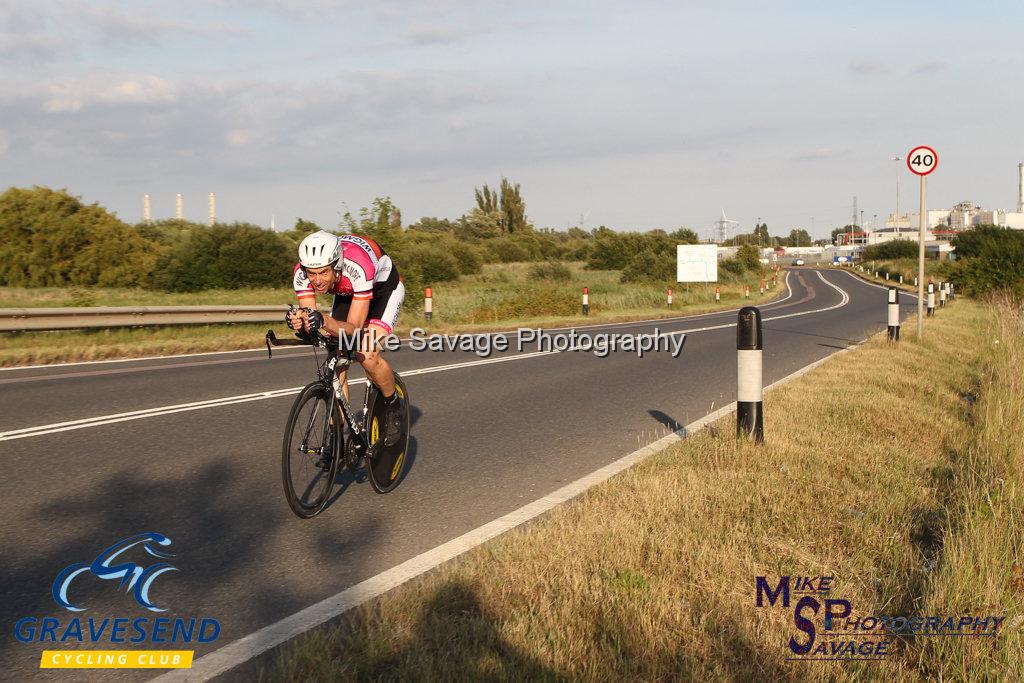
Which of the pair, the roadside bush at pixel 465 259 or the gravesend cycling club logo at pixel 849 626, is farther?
the roadside bush at pixel 465 259

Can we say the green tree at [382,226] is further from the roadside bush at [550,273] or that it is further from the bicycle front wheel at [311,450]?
the roadside bush at [550,273]

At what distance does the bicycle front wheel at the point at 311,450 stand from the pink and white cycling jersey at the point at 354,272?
0.61 metres

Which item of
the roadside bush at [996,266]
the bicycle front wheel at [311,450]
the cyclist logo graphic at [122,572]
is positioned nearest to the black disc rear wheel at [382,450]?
the bicycle front wheel at [311,450]

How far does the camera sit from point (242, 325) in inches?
685

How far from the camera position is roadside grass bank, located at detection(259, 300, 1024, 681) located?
9.30 feet

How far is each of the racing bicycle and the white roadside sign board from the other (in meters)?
41.9

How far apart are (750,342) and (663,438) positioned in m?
1.36

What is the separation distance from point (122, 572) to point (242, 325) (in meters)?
14.2

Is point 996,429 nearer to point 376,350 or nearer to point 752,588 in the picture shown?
point 752,588

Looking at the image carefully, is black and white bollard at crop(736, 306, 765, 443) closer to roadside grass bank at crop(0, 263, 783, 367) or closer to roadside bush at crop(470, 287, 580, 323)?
roadside grass bank at crop(0, 263, 783, 367)

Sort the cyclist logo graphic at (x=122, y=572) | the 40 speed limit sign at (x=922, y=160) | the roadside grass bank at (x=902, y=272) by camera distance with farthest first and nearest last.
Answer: the roadside grass bank at (x=902, y=272), the 40 speed limit sign at (x=922, y=160), the cyclist logo graphic at (x=122, y=572)

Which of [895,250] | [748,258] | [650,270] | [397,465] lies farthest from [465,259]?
[895,250]

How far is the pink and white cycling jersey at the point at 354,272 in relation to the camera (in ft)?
15.9

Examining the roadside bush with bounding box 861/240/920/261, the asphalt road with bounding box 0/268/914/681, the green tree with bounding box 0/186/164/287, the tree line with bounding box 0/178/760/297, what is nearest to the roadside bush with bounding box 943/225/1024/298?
the tree line with bounding box 0/178/760/297
